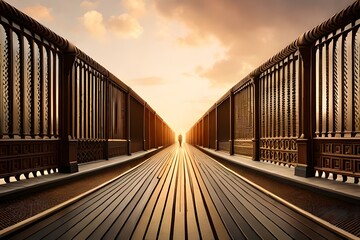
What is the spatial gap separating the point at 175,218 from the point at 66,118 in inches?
187

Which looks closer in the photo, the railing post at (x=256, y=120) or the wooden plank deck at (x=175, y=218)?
the wooden plank deck at (x=175, y=218)

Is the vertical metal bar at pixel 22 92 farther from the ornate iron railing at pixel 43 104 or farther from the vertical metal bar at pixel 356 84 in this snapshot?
the vertical metal bar at pixel 356 84

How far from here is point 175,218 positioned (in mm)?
3582

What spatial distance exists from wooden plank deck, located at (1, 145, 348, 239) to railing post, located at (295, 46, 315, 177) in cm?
177

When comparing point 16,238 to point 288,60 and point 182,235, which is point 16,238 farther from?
point 288,60

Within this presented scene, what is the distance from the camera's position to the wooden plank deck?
3.00 metres

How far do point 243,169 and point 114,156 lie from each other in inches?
230

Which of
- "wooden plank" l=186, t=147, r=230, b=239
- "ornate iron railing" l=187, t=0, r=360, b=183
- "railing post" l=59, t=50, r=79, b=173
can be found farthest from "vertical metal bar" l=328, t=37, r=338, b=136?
"railing post" l=59, t=50, r=79, b=173

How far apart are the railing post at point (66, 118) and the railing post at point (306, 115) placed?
5.05m

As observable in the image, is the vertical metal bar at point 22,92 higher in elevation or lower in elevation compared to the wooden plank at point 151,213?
higher

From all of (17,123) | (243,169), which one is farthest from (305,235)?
(243,169)

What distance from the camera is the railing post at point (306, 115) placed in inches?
258

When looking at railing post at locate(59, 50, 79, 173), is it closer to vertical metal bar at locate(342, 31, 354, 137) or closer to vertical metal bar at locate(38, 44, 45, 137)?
vertical metal bar at locate(38, 44, 45, 137)

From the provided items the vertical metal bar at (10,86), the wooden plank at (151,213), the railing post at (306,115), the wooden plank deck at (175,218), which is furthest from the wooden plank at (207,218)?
the vertical metal bar at (10,86)
